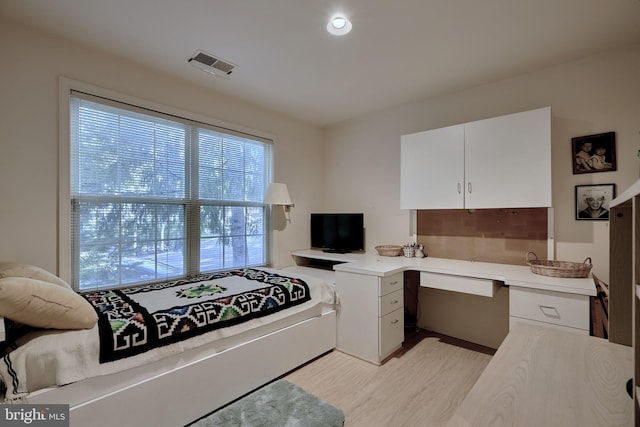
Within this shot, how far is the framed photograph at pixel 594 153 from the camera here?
2.09m

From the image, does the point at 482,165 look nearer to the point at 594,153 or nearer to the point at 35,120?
the point at 594,153

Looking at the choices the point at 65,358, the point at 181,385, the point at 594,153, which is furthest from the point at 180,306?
the point at 594,153

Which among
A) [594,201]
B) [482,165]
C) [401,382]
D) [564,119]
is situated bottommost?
[401,382]

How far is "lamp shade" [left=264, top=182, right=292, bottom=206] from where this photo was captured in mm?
3158

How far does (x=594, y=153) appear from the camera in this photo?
2150mm

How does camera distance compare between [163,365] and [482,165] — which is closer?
[163,365]

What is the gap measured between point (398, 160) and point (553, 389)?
2.68 metres

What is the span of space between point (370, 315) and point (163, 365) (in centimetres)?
151

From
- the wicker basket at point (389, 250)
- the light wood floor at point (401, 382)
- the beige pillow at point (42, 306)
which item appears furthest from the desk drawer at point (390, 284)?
the beige pillow at point (42, 306)

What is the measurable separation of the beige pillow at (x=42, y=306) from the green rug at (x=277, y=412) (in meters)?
0.89

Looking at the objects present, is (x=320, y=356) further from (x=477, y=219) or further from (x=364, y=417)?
(x=477, y=219)

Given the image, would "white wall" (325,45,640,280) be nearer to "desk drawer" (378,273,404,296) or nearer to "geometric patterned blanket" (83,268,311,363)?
"desk drawer" (378,273,404,296)

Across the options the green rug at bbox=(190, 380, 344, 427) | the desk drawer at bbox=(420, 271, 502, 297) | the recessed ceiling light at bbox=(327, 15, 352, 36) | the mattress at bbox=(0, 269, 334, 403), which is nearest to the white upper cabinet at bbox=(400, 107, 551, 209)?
the desk drawer at bbox=(420, 271, 502, 297)

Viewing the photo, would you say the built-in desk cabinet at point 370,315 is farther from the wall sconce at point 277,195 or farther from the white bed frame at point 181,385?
the wall sconce at point 277,195
